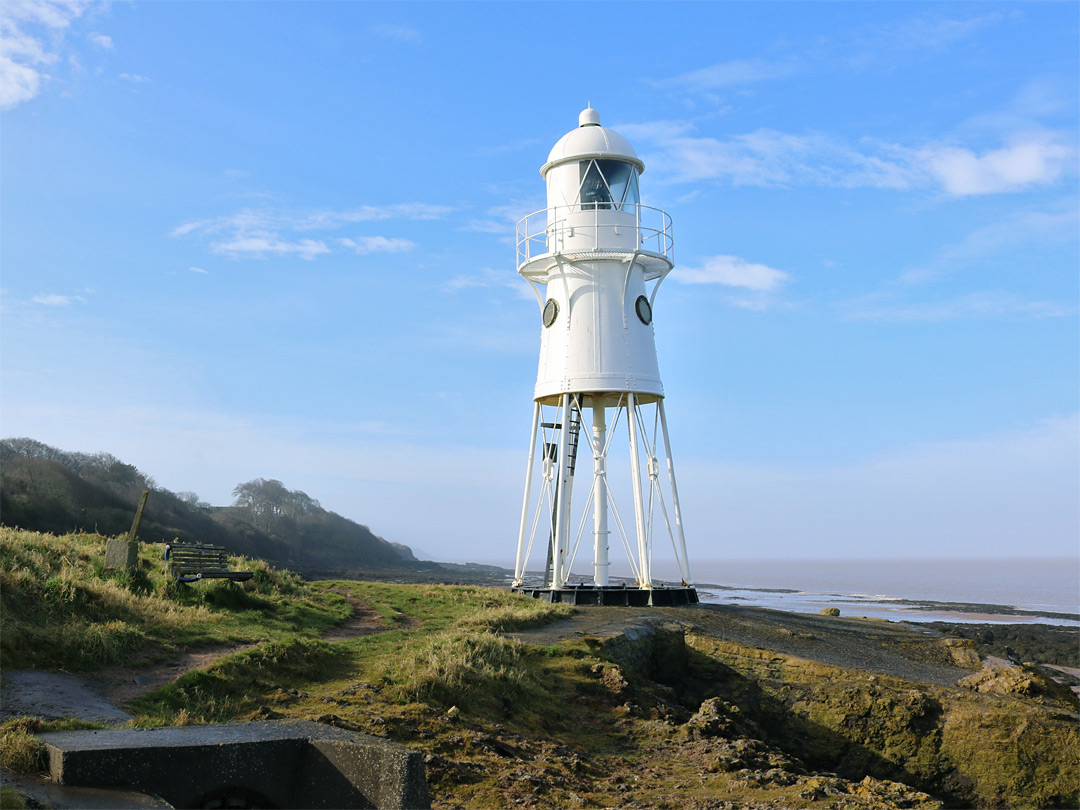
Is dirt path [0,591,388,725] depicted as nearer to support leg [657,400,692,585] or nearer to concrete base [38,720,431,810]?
concrete base [38,720,431,810]

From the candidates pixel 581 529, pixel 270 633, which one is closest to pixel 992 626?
pixel 581 529

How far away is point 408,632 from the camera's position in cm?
1667

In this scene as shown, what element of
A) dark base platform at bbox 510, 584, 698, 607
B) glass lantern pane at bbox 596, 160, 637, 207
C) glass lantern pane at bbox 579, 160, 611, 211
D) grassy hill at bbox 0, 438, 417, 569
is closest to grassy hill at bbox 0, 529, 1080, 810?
dark base platform at bbox 510, 584, 698, 607

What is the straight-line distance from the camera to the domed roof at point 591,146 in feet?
84.2

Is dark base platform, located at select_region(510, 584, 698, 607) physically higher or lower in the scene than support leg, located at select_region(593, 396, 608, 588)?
lower

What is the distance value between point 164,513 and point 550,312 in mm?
39608

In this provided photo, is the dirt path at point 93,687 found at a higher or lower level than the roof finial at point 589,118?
lower

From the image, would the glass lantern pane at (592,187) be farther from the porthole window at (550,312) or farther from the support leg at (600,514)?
the support leg at (600,514)

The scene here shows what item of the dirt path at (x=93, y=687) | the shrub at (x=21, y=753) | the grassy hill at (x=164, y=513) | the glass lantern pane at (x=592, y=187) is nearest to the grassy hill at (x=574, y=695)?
the shrub at (x=21, y=753)

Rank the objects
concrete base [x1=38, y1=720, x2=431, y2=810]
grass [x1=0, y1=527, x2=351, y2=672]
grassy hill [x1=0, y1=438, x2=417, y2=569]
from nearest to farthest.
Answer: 1. concrete base [x1=38, y1=720, x2=431, y2=810]
2. grass [x1=0, y1=527, x2=351, y2=672]
3. grassy hill [x1=0, y1=438, x2=417, y2=569]

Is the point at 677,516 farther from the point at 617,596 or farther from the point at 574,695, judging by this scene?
the point at 574,695

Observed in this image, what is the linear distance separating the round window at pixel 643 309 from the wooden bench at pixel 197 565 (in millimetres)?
13221

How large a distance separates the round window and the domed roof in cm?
408

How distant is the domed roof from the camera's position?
25.7 meters
